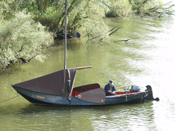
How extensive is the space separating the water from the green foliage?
1.43 meters

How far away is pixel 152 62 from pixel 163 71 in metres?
2.88

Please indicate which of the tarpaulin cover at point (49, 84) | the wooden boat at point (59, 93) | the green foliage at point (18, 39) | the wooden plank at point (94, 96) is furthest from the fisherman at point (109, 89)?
the green foliage at point (18, 39)

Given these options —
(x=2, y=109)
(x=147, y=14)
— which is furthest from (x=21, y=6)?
(x=147, y=14)

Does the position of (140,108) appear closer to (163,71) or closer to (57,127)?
(57,127)

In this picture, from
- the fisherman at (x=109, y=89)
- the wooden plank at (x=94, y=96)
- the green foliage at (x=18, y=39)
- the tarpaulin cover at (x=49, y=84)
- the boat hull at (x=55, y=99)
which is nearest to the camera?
the boat hull at (x=55, y=99)

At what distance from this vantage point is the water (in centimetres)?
1448

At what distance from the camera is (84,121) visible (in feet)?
48.4

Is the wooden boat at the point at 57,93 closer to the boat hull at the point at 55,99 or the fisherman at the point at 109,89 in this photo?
the boat hull at the point at 55,99

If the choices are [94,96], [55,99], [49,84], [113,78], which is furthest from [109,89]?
[113,78]

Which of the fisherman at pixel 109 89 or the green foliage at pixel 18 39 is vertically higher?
the green foliage at pixel 18 39

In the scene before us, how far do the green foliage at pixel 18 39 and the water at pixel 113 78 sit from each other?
1429mm

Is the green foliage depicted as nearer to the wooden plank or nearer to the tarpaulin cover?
the tarpaulin cover

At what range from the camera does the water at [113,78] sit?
14477 millimetres

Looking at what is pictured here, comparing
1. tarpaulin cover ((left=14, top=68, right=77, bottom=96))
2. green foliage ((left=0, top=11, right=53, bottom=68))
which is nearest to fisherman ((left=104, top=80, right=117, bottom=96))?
tarpaulin cover ((left=14, top=68, right=77, bottom=96))
